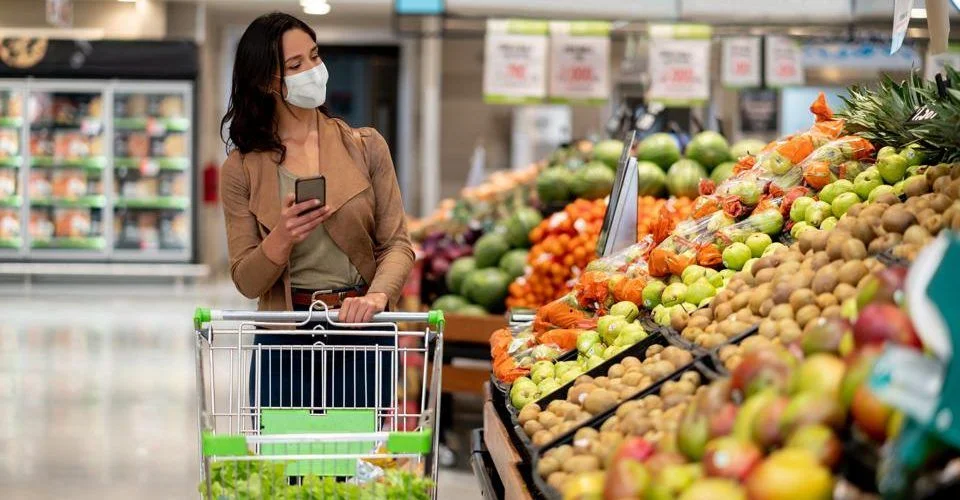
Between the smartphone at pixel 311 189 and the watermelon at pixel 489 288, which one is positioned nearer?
the smartphone at pixel 311 189

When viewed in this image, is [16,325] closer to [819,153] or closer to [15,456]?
[15,456]

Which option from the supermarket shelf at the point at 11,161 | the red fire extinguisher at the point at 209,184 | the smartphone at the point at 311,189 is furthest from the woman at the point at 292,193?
the red fire extinguisher at the point at 209,184

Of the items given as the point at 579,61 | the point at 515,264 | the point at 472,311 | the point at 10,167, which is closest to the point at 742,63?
the point at 579,61

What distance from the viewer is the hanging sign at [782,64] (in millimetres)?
10156

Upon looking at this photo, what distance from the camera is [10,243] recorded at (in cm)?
1389

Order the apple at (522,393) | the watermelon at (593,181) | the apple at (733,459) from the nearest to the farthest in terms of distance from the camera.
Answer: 1. the apple at (733,459)
2. the apple at (522,393)
3. the watermelon at (593,181)

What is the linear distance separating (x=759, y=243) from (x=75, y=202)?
1209 cm

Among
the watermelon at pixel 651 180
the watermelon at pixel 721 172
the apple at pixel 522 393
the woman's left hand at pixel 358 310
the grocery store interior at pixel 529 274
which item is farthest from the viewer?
the watermelon at pixel 651 180

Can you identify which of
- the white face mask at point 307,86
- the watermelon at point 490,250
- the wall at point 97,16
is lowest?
the watermelon at point 490,250

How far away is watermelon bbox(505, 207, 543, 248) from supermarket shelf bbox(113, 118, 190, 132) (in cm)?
881

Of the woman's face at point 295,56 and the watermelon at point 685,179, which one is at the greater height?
the woman's face at point 295,56

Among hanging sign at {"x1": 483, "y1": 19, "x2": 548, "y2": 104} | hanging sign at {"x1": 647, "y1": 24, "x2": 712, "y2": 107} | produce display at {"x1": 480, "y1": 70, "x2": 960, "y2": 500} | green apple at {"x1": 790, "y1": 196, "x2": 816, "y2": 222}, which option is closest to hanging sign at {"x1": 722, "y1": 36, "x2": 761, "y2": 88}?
hanging sign at {"x1": 647, "y1": 24, "x2": 712, "y2": 107}

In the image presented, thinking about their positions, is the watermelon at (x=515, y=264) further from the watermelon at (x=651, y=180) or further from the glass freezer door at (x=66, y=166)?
the glass freezer door at (x=66, y=166)

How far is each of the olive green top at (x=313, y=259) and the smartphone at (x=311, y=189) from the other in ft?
0.82
